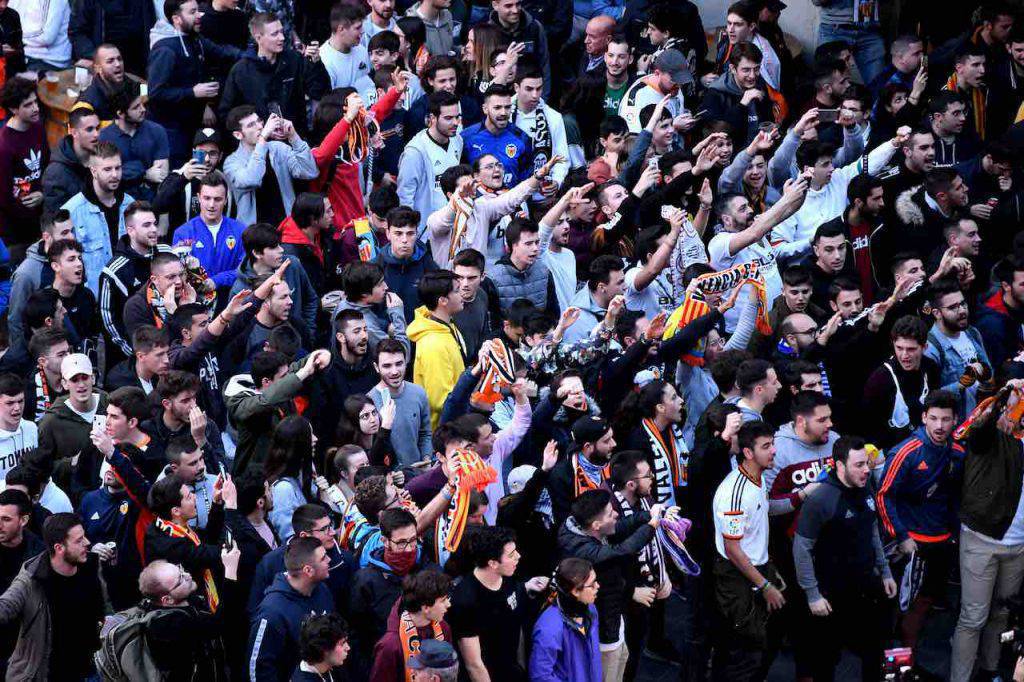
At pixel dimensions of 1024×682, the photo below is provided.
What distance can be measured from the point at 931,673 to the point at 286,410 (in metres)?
4.30

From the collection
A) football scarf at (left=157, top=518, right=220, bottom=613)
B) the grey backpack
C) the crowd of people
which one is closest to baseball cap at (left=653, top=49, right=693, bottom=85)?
the crowd of people

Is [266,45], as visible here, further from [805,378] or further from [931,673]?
[931,673]

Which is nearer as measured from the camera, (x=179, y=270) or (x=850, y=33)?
(x=179, y=270)

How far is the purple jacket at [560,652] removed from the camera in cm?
912

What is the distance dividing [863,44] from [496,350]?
24.3 feet

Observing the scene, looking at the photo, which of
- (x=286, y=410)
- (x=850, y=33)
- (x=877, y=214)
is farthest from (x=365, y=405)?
(x=850, y=33)

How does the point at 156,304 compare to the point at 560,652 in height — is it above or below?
above

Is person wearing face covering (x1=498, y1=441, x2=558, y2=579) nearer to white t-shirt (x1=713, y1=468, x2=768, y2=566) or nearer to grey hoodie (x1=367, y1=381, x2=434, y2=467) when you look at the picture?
grey hoodie (x1=367, y1=381, x2=434, y2=467)

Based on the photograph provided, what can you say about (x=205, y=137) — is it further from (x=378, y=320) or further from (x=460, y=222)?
(x=378, y=320)

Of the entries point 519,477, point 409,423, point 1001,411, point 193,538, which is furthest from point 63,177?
point 1001,411

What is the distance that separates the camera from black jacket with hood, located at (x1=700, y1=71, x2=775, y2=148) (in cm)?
1447

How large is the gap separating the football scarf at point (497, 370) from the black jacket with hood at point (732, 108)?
490cm

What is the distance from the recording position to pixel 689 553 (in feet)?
34.3

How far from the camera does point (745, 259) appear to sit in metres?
12.6
